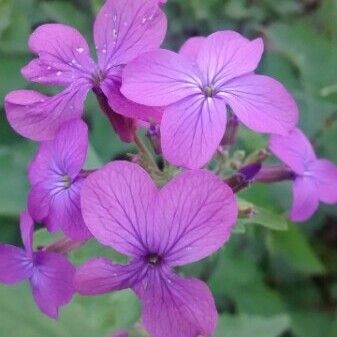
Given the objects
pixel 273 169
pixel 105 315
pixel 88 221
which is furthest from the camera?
pixel 105 315

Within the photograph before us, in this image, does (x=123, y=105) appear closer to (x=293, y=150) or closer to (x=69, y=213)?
(x=69, y=213)

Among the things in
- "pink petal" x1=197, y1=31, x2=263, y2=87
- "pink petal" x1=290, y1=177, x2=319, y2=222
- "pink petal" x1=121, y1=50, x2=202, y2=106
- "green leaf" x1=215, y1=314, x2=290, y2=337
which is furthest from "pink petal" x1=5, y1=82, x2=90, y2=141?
"green leaf" x1=215, y1=314, x2=290, y2=337

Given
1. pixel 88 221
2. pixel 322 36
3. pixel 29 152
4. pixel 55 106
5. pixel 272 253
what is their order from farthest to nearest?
pixel 322 36 < pixel 272 253 < pixel 29 152 < pixel 55 106 < pixel 88 221

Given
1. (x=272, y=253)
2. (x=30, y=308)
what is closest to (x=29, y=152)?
(x=30, y=308)

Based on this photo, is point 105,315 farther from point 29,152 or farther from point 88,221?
point 88,221

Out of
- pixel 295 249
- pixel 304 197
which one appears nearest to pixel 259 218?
pixel 304 197
